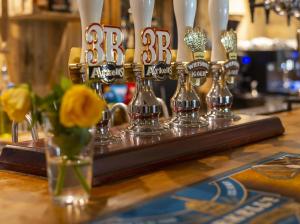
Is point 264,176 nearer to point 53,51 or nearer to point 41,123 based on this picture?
point 41,123

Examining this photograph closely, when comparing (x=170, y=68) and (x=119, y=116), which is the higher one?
(x=170, y=68)

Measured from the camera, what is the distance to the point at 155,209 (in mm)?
887

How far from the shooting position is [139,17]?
1.34 metres

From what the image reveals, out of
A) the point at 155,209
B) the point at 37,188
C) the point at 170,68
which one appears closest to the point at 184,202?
the point at 155,209

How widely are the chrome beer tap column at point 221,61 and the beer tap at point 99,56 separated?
0.47 m

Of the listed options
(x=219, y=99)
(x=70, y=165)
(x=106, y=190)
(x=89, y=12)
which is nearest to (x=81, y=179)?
(x=70, y=165)

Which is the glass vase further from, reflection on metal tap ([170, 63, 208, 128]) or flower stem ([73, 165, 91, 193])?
reflection on metal tap ([170, 63, 208, 128])

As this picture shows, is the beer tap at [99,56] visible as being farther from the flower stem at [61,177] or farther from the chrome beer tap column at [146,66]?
the flower stem at [61,177]

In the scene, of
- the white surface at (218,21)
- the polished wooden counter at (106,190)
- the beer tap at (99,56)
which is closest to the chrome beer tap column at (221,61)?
the white surface at (218,21)

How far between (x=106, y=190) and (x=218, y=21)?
2.65 feet

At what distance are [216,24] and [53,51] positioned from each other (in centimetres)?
239

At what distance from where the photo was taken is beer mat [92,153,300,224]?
2.75 ft

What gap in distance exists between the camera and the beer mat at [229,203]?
839mm

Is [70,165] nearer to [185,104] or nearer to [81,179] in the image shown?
[81,179]
